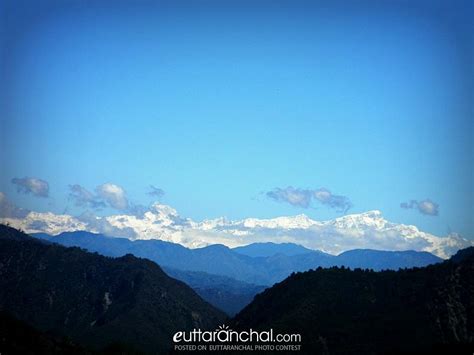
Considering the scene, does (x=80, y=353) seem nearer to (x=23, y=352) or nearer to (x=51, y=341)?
(x=51, y=341)

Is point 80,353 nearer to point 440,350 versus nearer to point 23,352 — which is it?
point 23,352

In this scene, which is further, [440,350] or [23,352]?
[440,350]

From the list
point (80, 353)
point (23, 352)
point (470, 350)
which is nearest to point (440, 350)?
point (470, 350)

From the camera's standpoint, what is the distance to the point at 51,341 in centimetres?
17375

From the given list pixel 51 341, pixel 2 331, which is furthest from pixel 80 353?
pixel 2 331

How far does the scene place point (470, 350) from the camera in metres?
178

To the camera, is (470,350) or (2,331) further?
(470,350)

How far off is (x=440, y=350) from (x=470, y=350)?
1667cm

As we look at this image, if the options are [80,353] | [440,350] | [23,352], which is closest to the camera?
[23,352]

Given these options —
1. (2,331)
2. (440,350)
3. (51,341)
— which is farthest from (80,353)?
(440,350)

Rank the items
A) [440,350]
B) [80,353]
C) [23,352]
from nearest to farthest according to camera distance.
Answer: [23,352] < [80,353] < [440,350]

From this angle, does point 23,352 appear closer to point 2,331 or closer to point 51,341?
point 2,331

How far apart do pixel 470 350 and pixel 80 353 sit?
108696mm

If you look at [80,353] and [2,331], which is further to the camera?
[80,353]
